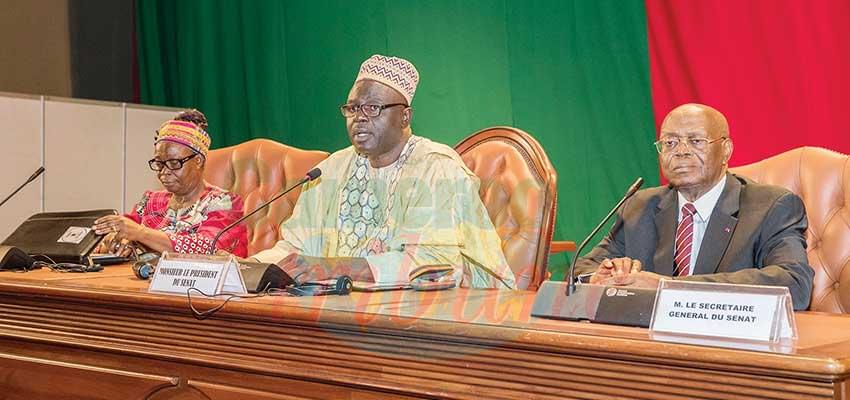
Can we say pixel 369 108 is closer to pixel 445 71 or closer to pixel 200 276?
pixel 200 276

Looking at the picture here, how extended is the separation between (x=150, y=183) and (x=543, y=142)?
246 cm

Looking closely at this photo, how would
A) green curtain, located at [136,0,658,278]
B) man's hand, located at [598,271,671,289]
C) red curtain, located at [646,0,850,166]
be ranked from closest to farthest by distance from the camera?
man's hand, located at [598,271,671,289]
red curtain, located at [646,0,850,166]
green curtain, located at [136,0,658,278]

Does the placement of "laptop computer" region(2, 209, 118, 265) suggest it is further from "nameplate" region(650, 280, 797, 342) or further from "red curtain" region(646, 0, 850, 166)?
"red curtain" region(646, 0, 850, 166)

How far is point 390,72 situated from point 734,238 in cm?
113

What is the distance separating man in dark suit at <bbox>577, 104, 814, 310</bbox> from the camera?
2346 millimetres

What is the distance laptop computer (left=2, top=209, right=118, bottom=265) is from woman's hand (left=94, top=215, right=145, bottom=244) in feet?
0.10

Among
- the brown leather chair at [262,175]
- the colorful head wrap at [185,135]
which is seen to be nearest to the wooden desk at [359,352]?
the colorful head wrap at [185,135]

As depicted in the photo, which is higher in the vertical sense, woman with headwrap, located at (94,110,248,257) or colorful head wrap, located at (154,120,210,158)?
colorful head wrap, located at (154,120,210,158)

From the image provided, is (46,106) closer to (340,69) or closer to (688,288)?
(340,69)

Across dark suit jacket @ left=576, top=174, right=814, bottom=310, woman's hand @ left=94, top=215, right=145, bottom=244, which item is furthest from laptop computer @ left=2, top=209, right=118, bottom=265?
dark suit jacket @ left=576, top=174, right=814, bottom=310

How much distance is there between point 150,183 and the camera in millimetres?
5676

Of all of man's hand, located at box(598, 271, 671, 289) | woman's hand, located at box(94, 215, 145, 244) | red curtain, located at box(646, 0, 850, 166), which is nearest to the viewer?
man's hand, located at box(598, 271, 671, 289)

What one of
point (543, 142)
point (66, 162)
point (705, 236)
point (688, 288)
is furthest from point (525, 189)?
point (66, 162)

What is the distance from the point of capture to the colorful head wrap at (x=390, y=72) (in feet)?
9.78
